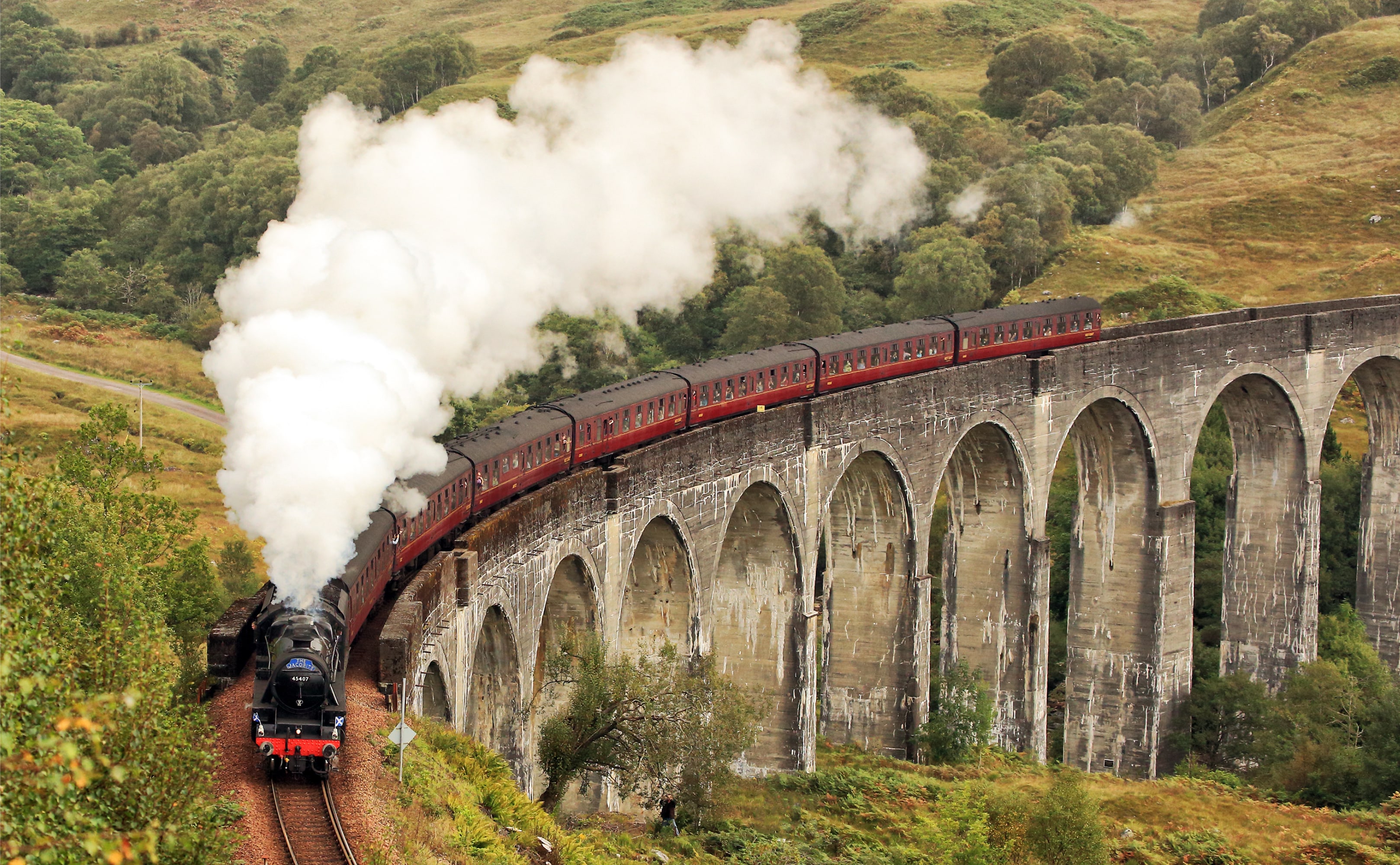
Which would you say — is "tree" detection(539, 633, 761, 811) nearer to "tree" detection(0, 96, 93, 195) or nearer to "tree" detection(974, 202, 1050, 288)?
"tree" detection(974, 202, 1050, 288)

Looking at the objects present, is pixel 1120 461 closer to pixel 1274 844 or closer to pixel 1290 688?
pixel 1290 688

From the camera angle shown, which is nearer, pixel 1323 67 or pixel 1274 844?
Result: pixel 1274 844

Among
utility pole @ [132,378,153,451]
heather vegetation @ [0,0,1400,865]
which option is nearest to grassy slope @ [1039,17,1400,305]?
heather vegetation @ [0,0,1400,865]

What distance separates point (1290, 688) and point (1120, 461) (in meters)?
8.97

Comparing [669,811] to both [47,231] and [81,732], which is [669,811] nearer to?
[81,732]

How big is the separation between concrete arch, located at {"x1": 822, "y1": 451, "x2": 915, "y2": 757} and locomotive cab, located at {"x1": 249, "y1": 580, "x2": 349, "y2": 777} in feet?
83.1

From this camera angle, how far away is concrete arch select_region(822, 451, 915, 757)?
1759 inches

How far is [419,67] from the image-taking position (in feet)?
322

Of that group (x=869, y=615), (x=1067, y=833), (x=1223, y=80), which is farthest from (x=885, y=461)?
(x=1223, y=80)

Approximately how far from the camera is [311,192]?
116ft

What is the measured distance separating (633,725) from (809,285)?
4920cm

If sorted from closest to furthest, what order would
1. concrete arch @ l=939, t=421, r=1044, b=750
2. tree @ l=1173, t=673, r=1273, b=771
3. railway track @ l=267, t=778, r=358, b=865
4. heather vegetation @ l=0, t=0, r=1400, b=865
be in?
1. heather vegetation @ l=0, t=0, r=1400, b=865
2. railway track @ l=267, t=778, r=358, b=865
3. concrete arch @ l=939, t=421, r=1044, b=750
4. tree @ l=1173, t=673, r=1273, b=771

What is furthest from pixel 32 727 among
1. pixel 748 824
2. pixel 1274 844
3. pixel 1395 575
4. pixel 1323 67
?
pixel 1323 67

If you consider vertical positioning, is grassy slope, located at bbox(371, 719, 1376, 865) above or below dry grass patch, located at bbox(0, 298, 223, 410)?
below
